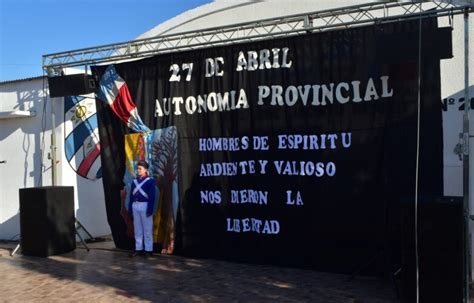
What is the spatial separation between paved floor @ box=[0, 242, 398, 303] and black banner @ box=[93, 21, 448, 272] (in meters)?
0.40

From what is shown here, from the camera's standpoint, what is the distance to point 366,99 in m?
6.80

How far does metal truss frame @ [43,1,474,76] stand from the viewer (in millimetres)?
6547

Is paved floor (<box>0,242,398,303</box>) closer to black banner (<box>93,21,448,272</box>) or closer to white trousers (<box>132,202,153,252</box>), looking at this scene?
white trousers (<box>132,202,153,252</box>)

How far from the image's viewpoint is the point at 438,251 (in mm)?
5281

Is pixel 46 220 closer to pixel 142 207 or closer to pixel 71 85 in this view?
pixel 142 207

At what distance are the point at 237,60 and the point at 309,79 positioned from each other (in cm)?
123

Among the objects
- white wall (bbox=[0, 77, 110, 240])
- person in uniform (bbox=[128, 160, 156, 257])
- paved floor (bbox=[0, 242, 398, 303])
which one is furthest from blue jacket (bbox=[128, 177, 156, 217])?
white wall (bbox=[0, 77, 110, 240])

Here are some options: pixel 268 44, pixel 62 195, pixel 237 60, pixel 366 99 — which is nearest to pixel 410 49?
pixel 366 99

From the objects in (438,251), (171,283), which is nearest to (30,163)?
(171,283)

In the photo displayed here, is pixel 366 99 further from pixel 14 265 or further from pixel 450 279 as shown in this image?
pixel 14 265

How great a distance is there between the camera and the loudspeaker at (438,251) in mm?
5207

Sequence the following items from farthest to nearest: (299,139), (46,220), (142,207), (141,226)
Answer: (46,220), (141,226), (142,207), (299,139)

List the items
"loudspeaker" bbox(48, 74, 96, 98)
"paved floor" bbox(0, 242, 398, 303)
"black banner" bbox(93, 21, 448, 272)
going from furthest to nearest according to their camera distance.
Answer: "loudspeaker" bbox(48, 74, 96, 98), "black banner" bbox(93, 21, 448, 272), "paved floor" bbox(0, 242, 398, 303)

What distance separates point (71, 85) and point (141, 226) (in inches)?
110
